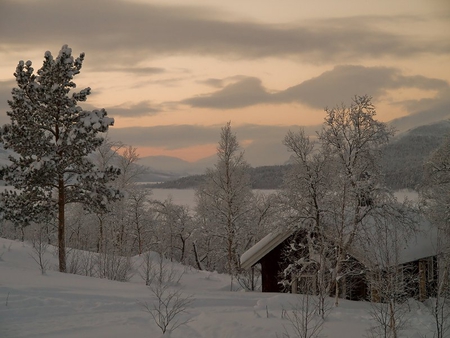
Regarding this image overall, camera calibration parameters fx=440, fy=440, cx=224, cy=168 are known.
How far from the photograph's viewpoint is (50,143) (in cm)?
1972

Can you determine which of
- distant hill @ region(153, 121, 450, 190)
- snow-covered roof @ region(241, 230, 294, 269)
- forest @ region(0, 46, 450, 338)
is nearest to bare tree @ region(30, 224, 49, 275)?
forest @ region(0, 46, 450, 338)

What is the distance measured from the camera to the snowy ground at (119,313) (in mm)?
10711

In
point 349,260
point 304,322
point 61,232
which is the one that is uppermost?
point 61,232

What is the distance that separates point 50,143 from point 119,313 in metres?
10.3

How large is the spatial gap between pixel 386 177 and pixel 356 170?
176 cm

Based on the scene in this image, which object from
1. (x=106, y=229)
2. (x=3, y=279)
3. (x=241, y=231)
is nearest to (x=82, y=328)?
(x=3, y=279)

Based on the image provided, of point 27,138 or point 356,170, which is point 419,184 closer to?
point 356,170

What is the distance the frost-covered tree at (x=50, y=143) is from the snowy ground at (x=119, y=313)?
12.3 ft

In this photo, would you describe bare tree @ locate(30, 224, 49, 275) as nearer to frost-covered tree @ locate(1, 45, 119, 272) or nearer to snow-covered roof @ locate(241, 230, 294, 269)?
frost-covered tree @ locate(1, 45, 119, 272)

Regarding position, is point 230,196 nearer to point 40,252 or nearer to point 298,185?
point 298,185

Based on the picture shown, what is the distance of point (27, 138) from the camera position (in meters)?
18.9

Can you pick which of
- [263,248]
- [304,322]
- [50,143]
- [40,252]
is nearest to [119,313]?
[304,322]

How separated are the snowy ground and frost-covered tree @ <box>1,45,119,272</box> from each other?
148 inches

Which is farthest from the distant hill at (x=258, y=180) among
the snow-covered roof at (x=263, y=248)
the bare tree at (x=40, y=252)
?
the snow-covered roof at (x=263, y=248)
